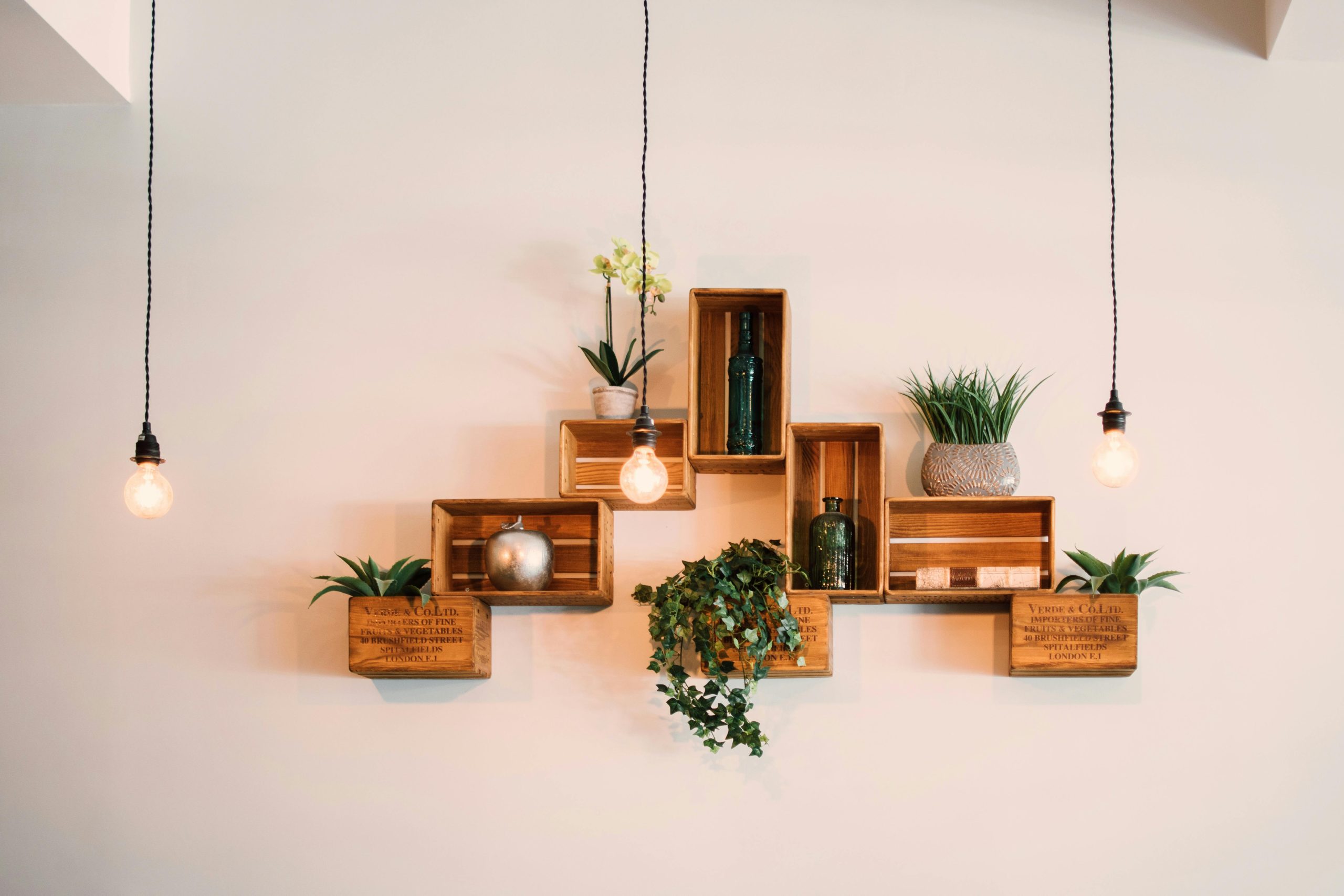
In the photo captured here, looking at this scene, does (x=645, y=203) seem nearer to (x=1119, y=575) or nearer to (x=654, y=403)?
(x=654, y=403)

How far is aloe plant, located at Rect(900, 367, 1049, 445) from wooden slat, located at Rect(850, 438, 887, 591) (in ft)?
0.52

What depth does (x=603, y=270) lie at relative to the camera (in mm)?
2504

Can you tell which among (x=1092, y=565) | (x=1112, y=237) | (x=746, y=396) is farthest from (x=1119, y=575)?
(x=746, y=396)

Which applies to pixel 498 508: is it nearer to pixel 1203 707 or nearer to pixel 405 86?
pixel 405 86

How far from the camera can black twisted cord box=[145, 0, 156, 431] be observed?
2.62 meters

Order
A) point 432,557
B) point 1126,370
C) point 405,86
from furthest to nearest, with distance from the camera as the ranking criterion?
point 405,86, point 1126,370, point 432,557

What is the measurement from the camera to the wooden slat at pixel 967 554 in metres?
2.52

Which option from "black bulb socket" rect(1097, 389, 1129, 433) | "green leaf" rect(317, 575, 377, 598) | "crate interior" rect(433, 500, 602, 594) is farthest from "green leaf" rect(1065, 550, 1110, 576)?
"green leaf" rect(317, 575, 377, 598)

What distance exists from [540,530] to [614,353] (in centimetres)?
47

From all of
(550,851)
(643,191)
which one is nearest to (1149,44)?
(643,191)

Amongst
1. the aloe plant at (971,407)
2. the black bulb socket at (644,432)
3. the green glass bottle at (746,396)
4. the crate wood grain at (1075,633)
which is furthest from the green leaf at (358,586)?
the crate wood grain at (1075,633)

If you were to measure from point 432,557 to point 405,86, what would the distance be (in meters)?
1.28

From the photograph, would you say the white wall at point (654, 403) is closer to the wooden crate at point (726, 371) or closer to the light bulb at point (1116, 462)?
the wooden crate at point (726, 371)

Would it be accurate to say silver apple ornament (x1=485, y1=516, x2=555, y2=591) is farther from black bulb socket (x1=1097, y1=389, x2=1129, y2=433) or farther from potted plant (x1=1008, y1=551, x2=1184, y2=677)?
black bulb socket (x1=1097, y1=389, x2=1129, y2=433)
